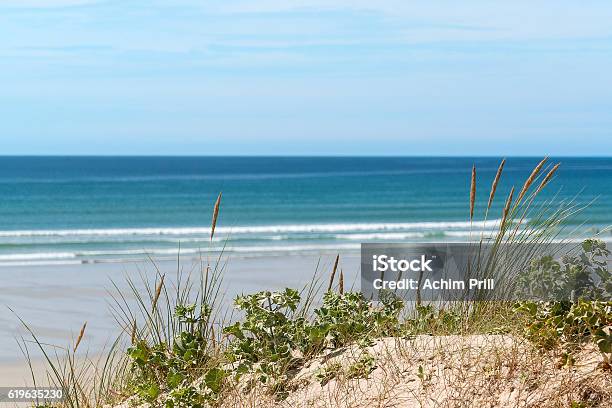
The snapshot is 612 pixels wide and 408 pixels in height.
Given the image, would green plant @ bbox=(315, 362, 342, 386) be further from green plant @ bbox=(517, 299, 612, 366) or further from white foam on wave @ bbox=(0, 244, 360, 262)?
white foam on wave @ bbox=(0, 244, 360, 262)

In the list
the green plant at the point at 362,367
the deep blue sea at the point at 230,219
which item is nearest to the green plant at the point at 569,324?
the green plant at the point at 362,367

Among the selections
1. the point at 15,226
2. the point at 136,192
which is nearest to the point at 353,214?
the point at 15,226

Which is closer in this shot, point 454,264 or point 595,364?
point 595,364

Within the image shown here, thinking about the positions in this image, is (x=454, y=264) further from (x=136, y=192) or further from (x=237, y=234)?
(x=136, y=192)

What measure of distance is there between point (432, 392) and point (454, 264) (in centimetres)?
228

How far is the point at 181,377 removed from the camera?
4734 mm

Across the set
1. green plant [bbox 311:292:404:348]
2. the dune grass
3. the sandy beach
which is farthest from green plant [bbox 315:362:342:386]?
the sandy beach

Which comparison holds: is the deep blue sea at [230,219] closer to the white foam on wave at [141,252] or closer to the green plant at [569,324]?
the white foam on wave at [141,252]

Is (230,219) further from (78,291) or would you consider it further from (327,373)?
(327,373)

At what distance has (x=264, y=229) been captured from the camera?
30.3 metres
